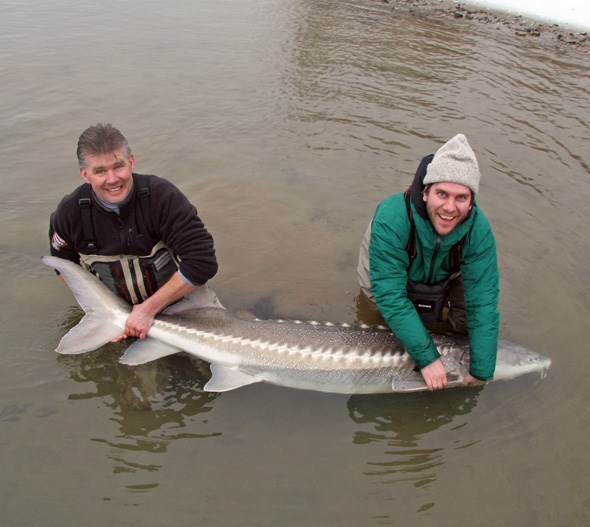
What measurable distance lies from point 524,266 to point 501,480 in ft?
7.23

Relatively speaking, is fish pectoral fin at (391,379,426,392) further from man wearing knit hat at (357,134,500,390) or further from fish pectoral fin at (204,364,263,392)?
fish pectoral fin at (204,364,263,392)

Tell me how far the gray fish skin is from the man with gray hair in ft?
0.37

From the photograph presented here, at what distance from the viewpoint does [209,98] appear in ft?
25.7

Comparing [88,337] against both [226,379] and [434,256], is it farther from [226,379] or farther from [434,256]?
[434,256]

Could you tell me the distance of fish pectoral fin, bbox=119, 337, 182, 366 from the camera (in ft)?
11.9

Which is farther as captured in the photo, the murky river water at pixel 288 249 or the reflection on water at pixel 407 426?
the reflection on water at pixel 407 426

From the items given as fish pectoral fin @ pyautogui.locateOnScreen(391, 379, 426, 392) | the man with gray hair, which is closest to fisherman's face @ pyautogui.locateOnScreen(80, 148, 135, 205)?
the man with gray hair

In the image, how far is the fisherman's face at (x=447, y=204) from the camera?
3113mm

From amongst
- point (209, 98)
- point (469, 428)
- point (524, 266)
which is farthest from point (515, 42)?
point (469, 428)

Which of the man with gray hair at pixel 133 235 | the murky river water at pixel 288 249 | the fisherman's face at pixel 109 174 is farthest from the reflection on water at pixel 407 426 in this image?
the fisherman's face at pixel 109 174

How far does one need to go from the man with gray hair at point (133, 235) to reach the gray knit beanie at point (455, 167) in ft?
4.44

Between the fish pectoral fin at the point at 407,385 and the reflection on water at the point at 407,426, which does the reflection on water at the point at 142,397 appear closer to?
the reflection on water at the point at 407,426

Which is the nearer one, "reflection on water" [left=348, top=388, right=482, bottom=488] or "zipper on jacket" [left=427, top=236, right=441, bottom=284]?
"reflection on water" [left=348, top=388, right=482, bottom=488]

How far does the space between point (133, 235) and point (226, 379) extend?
101 cm
